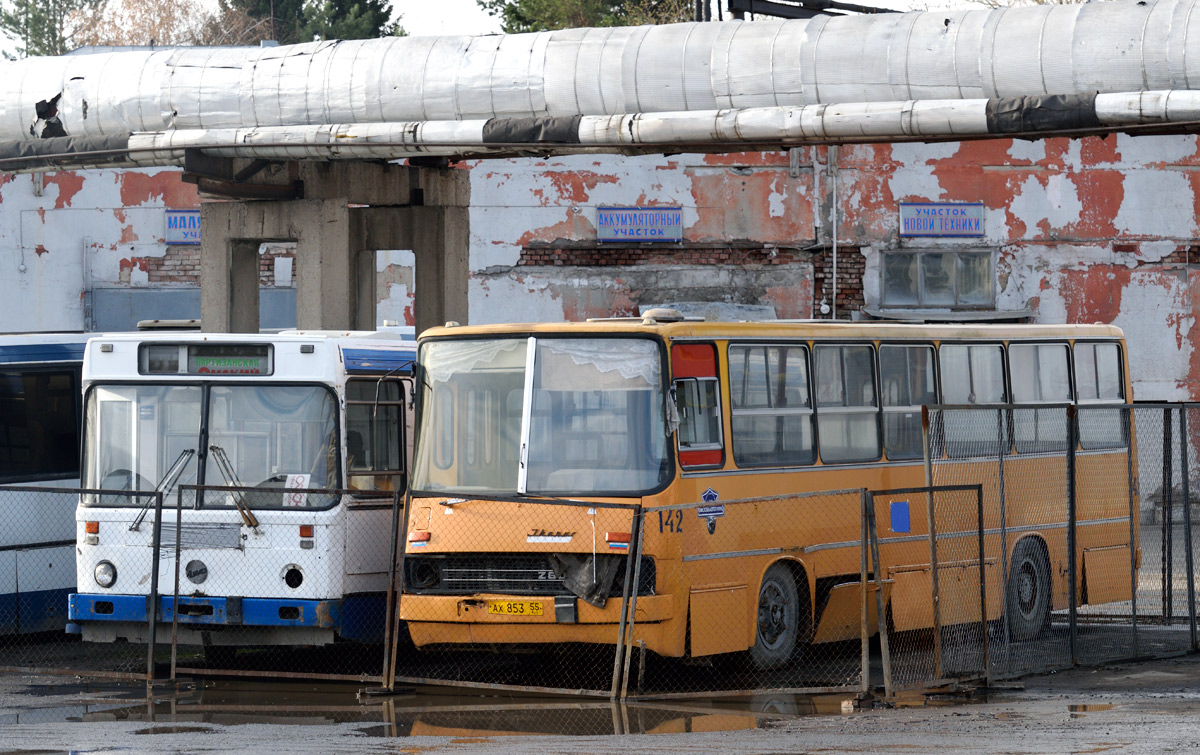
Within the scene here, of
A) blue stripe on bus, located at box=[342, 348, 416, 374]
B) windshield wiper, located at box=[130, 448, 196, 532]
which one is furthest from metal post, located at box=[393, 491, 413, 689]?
windshield wiper, located at box=[130, 448, 196, 532]

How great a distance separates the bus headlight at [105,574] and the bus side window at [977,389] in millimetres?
7030

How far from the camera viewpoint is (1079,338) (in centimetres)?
Result: 1702

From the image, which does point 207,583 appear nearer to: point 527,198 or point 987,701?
point 987,701

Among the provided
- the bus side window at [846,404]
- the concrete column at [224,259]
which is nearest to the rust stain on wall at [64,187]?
the concrete column at [224,259]

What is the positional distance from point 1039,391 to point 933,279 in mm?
12577

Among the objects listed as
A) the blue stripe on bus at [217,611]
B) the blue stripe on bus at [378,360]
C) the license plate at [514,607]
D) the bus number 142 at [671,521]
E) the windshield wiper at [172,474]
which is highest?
the blue stripe on bus at [378,360]

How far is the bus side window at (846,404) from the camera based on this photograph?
1408 cm

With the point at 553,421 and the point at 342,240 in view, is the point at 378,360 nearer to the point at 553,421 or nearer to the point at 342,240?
the point at 553,421

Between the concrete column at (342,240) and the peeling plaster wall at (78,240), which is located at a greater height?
the peeling plaster wall at (78,240)

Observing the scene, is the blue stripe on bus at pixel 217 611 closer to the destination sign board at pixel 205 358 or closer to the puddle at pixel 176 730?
the destination sign board at pixel 205 358

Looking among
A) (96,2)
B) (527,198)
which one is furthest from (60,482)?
(96,2)

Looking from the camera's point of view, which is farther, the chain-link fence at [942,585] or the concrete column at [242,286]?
the concrete column at [242,286]

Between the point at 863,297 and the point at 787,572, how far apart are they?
15.9 metres

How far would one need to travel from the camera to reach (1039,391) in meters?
16.5
